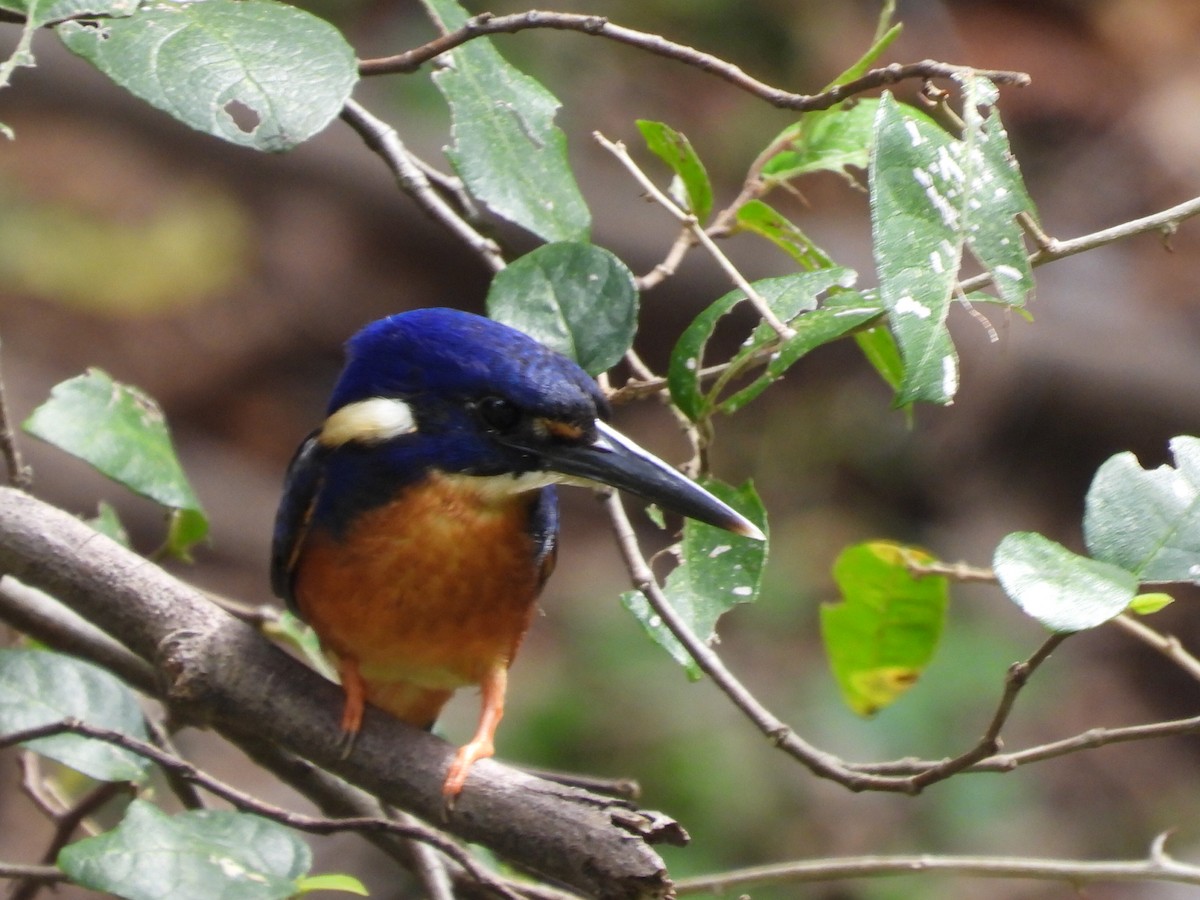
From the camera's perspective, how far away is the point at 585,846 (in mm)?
1347

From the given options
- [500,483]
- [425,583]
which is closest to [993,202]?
[500,483]

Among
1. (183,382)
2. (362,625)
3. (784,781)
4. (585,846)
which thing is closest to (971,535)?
(784,781)

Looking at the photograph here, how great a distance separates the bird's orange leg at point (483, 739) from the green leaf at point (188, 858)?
0.57ft

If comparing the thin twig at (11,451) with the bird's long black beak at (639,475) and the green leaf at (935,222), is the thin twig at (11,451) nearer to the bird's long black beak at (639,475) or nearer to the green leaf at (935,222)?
the bird's long black beak at (639,475)

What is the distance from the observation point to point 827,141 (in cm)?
164

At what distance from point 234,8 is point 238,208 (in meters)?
4.79

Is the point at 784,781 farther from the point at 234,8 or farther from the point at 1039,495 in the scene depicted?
the point at 234,8

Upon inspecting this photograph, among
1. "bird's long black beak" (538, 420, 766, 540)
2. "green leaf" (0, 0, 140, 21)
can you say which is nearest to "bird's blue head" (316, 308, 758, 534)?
"bird's long black beak" (538, 420, 766, 540)

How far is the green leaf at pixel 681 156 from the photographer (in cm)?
159

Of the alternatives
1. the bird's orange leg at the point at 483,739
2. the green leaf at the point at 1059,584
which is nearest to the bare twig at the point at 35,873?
the bird's orange leg at the point at 483,739

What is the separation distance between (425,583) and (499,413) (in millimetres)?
280

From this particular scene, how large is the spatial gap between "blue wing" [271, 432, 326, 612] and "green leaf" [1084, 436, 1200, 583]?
0.98 metres

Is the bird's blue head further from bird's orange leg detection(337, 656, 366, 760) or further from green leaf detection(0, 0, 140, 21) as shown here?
green leaf detection(0, 0, 140, 21)

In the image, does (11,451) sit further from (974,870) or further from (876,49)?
(974,870)
